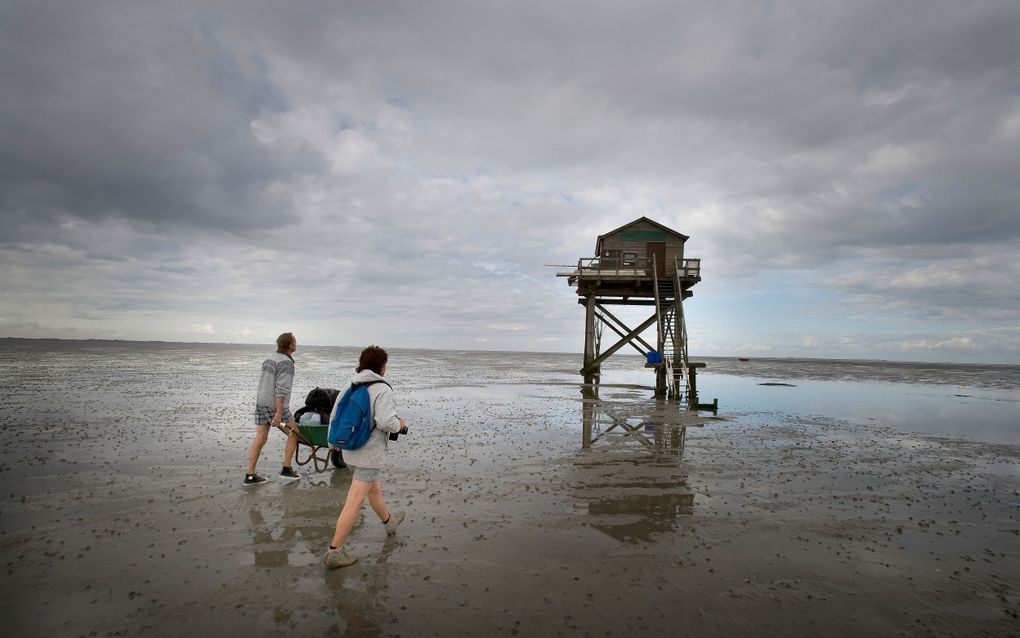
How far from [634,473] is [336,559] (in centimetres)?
584

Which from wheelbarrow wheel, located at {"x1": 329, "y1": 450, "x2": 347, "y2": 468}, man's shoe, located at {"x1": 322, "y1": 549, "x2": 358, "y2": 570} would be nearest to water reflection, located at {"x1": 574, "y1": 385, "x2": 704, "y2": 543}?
man's shoe, located at {"x1": 322, "y1": 549, "x2": 358, "y2": 570}

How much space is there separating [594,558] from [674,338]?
19568mm

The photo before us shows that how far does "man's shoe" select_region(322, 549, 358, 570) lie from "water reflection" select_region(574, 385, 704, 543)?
3099 millimetres

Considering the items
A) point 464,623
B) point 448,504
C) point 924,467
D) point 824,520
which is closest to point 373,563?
point 464,623

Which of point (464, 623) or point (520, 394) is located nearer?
point (464, 623)

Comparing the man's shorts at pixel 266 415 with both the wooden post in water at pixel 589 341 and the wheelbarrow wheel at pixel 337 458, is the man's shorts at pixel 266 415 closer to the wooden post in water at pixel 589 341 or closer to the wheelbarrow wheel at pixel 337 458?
the wheelbarrow wheel at pixel 337 458

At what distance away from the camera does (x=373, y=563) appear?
4906 millimetres

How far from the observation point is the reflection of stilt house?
23.6m

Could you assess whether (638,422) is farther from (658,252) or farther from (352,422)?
(658,252)

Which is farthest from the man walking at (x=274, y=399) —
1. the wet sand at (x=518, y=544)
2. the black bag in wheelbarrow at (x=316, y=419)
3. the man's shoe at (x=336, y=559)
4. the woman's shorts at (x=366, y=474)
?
the man's shoe at (x=336, y=559)

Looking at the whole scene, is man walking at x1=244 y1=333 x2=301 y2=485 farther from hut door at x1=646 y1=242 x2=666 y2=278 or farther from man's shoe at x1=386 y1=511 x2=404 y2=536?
hut door at x1=646 y1=242 x2=666 y2=278

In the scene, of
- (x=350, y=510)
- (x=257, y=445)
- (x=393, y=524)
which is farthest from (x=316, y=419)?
(x=350, y=510)

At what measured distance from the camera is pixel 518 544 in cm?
547

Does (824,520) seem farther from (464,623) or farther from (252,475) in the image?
(252,475)
